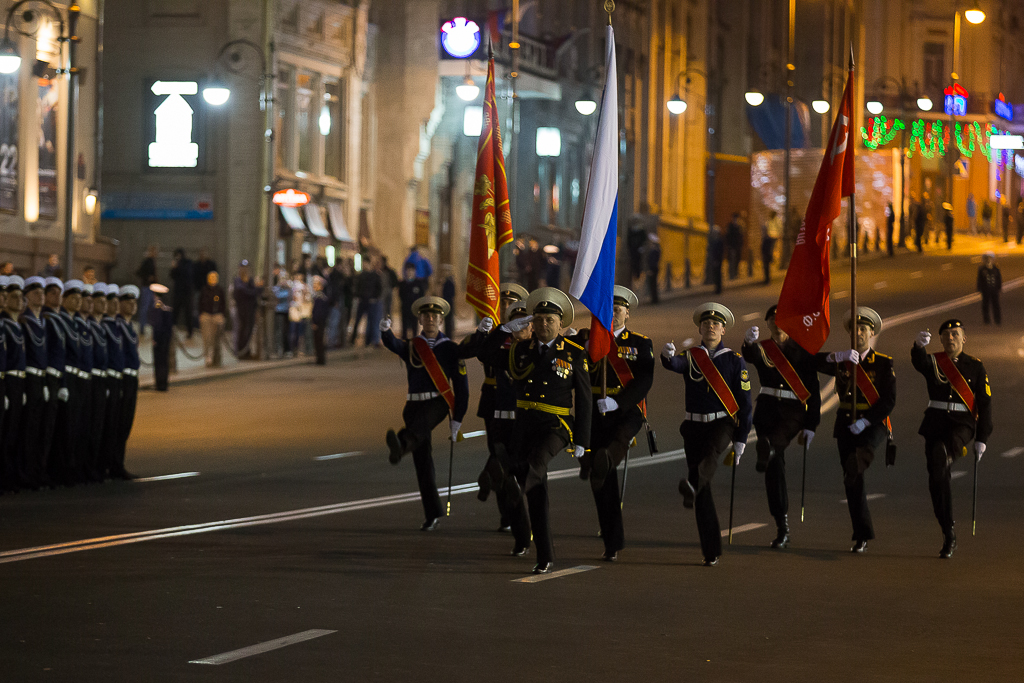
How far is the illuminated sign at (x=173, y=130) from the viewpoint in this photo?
Answer: 131ft

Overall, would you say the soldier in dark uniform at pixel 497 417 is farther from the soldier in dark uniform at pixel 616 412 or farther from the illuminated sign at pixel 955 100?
the illuminated sign at pixel 955 100

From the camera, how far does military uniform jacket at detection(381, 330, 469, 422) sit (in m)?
13.8

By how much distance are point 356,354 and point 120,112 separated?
11.2 metres

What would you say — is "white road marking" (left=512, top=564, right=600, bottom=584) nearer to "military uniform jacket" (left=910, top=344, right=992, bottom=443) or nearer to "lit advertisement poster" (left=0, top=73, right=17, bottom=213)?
"military uniform jacket" (left=910, top=344, right=992, bottom=443)

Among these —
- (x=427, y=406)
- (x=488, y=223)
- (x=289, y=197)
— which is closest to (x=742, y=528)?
(x=427, y=406)

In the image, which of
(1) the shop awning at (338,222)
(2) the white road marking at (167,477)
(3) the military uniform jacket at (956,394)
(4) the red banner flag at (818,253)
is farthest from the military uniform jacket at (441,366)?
(1) the shop awning at (338,222)

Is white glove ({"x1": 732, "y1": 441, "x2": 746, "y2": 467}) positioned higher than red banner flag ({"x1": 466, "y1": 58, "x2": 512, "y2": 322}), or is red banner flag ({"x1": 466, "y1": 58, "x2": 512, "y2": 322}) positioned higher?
red banner flag ({"x1": 466, "y1": 58, "x2": 512, "y2": 322})

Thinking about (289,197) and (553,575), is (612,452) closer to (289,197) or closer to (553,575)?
(553,575)

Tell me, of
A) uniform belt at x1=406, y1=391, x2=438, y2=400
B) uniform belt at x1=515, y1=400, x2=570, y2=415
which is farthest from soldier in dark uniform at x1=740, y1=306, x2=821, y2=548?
Answer: uniform belt at x1=406, y1=391, x2=438, y2=400

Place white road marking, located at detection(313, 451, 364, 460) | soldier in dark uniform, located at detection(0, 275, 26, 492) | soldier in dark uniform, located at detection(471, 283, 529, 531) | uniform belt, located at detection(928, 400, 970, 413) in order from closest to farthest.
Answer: soldier in dark uniform, located at detection(471, 283, 529, 531) → uniform belt, located at detection(928, 400, 970, 413) → soldier in dark uniform, located at detection(0, 275, 26, 492) → white road marking, located at detection(313, 451, 364, 460)

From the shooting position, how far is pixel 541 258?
42250 mm

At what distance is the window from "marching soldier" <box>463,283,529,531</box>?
30.0m

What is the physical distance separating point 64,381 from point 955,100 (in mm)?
76460

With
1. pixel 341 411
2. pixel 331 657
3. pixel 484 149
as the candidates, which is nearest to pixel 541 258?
pixel 341 411
